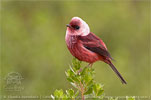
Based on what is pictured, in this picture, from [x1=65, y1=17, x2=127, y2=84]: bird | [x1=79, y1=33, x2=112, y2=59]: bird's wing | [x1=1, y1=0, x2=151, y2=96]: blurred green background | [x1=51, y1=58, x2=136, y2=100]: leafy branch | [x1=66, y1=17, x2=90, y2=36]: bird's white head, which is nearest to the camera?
[x1=51, y1=58, x2=136, y2=100]: leafy branch

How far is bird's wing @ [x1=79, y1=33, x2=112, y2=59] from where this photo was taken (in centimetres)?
450

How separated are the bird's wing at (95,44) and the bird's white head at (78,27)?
0.09 m

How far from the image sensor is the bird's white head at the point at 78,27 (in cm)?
423

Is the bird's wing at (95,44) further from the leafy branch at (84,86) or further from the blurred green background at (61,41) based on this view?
the blurred green background at (61,41)

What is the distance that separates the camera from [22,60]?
9.89 meters

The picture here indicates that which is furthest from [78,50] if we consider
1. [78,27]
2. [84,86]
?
[84,86]

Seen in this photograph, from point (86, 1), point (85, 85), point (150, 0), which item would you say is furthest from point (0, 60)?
point (150, 0)

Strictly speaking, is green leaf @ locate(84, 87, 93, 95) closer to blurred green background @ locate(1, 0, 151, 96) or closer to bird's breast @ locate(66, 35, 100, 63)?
bird's breast @ locate(66, 35, 100, 63)

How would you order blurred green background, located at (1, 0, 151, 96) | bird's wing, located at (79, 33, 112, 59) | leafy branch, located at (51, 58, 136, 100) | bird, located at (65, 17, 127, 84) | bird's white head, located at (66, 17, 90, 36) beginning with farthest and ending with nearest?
blurred green background, located at (1, 0, 151, 96), bird's wing, located at (79, 33, 112, 59), bird, located at (65, 17, 127, 84), bird's white head, located at (66, 17, 90, 36), leafy branch, located at (51, 58, 136, 100)

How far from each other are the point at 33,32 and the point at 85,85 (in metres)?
6.68

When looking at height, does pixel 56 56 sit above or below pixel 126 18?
below

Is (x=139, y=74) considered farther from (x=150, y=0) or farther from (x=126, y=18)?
(x=150, y=0)

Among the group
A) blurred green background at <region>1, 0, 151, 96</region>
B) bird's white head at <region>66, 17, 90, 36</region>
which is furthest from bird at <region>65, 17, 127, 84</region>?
blurred green background at <region>1, 0, 151, 96</region>

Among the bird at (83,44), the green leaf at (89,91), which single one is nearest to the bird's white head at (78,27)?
the bird at (83,44)
